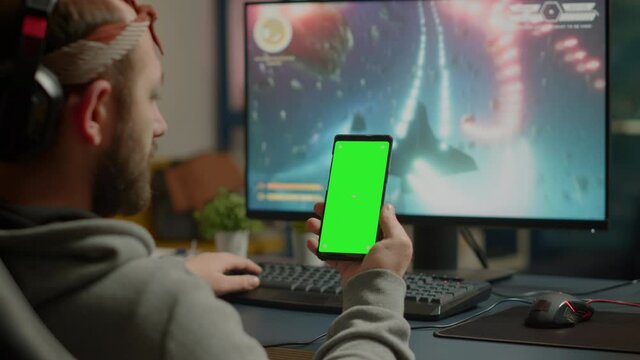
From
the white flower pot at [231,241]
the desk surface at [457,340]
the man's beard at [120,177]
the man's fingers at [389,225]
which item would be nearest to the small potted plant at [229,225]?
the white flower pot at [231,241]

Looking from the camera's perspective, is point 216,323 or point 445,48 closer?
point 216,323

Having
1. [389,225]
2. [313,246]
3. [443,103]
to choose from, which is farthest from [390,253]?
[443,103]

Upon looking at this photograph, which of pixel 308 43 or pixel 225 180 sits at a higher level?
pixel 308 43

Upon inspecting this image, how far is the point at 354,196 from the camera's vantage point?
4.10ft

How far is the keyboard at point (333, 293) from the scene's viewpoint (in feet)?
4.44

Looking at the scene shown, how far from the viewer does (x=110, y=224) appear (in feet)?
2.78

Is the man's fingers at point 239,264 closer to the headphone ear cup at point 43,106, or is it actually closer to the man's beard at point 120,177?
the man's beard at point 120,177

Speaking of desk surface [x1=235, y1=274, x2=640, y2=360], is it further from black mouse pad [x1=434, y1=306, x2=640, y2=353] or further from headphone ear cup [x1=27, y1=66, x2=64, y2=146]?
headphone ear cup [x1=27, y1=66, x2=64, y2=146]

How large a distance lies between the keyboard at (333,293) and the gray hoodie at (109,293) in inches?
20.5

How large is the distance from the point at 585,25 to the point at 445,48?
0.23 m

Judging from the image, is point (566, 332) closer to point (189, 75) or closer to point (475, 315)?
point (475, 315)

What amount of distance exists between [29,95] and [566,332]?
74 centimetres

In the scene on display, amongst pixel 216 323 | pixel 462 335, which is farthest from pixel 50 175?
pixel 462 335

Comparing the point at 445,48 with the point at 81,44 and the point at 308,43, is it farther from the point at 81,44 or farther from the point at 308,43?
the point at 81,44
